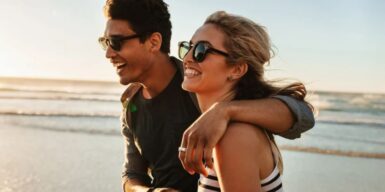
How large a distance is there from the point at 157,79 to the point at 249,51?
3.75 feet

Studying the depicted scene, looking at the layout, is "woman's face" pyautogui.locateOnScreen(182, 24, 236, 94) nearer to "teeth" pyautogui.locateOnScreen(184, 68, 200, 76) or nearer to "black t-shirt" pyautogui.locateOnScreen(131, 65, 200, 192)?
"teeth" pyautogui.locateOnScreen(184, 68, 200, 76)

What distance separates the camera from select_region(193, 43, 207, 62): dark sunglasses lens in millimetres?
2713

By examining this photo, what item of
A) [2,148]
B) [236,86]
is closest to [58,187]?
[2,148]

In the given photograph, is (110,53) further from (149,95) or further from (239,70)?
(239,70)

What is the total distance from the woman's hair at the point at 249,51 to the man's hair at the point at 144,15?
126 cm

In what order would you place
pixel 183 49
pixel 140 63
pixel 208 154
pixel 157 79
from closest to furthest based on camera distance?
pixel 208 154, pixel 183 49, pixel 157 79, pixel 140 63

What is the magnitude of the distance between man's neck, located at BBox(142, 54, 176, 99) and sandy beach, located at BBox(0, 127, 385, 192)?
4.09 m

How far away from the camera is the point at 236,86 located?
9.19ft

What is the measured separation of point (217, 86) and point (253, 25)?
1.22 ft

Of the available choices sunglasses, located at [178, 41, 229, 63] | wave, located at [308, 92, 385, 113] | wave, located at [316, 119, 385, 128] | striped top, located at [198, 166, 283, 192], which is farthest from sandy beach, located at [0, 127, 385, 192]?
wave, located at [308, 92, 385, 113]

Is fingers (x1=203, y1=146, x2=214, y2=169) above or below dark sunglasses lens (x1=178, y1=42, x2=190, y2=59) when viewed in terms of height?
below

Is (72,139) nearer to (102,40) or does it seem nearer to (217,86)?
(102,40)

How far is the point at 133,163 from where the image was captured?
3842mm

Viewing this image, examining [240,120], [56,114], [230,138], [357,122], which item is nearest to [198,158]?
[230,138]
